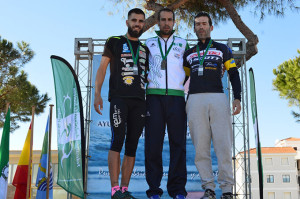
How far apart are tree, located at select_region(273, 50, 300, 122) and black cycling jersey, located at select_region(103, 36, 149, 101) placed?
48.6ft

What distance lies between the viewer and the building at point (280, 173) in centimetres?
4656

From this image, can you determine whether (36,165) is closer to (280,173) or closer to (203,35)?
(203,35)

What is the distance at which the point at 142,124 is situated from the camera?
330cm

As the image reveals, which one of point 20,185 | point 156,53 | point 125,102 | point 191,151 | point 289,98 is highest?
point 289,98

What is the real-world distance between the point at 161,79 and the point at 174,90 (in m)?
0.16

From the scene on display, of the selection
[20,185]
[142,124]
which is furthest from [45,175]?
[142,124]

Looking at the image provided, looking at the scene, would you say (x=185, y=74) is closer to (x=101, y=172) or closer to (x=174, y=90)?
(x=174, y=90)

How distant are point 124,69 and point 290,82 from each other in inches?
603

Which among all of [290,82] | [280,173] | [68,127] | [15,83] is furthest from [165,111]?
[280,173]

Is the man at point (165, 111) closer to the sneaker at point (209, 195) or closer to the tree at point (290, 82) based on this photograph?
the sneaker at point (209, 195)

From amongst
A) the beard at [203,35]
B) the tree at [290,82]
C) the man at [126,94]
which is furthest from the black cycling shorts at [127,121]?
the tree at [290,82]

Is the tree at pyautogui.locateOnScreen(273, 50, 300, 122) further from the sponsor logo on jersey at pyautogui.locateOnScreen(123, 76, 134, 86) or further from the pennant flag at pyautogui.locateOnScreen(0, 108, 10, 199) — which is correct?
the sponsor logo on jersey at pyautogui.locateOnScreen(123, 76, 134, 86)

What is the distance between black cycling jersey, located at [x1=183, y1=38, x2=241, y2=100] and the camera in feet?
11.3

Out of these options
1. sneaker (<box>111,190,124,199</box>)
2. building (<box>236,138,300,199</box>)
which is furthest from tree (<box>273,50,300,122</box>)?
building (<box>236,138,300,199</box>)
